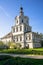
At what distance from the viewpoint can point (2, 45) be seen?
51.3m

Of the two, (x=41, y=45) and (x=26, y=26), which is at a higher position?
(x=26, y=26)

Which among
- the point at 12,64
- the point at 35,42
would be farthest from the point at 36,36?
the point at 12,64

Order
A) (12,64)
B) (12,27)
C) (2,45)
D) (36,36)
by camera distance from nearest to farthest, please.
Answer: (12,64)
(2,45)
(36,36)
(12,27)

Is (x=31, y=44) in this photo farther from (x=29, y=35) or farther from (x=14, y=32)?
(x=14, y=32)

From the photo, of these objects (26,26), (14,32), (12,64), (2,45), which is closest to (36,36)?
(26,26)

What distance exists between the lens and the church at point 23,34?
53.6 metres

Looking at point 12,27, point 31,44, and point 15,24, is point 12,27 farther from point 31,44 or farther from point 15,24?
point 31,44

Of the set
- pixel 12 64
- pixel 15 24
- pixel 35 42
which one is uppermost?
pixel 15 24

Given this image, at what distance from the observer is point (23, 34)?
55406 millimetres

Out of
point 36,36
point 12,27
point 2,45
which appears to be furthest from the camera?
point 12,27

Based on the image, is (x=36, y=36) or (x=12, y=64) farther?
(x=36, y=36)

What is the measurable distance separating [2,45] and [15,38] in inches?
331

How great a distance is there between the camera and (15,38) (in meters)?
57.9

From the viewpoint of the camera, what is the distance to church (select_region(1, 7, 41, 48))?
53.6 m
